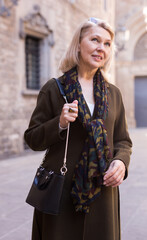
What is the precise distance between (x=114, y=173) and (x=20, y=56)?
317 inches

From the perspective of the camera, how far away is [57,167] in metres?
1.78

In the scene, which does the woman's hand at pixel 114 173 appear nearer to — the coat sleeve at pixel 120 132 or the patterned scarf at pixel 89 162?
the patterned scarf at pixel 89 162

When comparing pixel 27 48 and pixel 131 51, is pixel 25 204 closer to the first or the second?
pixel 27 48

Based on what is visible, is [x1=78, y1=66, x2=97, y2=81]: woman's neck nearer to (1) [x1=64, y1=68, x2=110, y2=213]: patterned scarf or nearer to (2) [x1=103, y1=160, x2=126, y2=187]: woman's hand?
(1) [x1=64, y1=68, x2=110, y2=213]: patterned scarf

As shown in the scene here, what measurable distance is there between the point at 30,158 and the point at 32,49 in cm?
377

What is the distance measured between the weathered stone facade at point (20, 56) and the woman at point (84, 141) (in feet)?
22.7

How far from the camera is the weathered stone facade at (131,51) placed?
21.2 meters

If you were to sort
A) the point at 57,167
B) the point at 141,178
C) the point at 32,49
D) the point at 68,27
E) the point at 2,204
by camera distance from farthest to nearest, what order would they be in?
the point at 68,27 < the point at 32,49 < the point at 141,178 < the point at 2,204 < the point at 57,167

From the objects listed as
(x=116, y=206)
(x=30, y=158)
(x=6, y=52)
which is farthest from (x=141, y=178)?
(x=6, y=52)

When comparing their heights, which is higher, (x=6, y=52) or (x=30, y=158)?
(x=6, y=52)

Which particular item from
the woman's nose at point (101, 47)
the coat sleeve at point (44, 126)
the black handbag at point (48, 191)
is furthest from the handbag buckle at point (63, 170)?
the woman's nose at point (101, 47)

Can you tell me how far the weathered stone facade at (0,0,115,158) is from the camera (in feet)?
28.8

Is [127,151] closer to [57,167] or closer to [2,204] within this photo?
[57,167]

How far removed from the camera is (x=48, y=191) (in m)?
1.68
